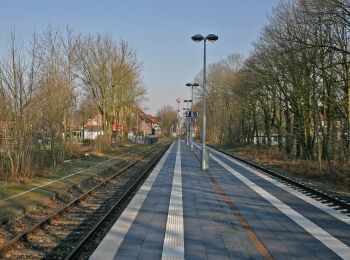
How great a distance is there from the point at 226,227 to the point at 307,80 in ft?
58.2

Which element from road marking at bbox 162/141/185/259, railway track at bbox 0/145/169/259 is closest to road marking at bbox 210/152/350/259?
road marking at bbox 162/141/185/259

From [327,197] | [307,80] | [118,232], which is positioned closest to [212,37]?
[307,80]

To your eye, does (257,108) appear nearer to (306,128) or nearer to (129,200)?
(306,128)

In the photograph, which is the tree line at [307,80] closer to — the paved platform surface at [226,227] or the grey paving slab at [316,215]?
the grey paving slab at [316,215]

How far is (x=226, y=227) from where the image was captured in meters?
9.17

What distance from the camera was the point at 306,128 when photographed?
87.7 feet

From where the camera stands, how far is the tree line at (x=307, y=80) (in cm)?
1959

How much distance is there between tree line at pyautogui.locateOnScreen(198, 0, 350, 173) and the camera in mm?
19594

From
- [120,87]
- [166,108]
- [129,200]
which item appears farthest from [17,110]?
[166,108]

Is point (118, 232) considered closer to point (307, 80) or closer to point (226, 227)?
point (226, 227)

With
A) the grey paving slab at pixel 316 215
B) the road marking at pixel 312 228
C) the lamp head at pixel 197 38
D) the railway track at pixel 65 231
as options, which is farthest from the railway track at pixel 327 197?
the lamp head at pixel 197 38

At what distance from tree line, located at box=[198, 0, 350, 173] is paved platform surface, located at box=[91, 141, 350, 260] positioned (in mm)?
7123

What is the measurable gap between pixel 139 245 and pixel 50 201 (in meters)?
6.32

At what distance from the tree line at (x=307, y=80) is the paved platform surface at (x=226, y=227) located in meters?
7.12
